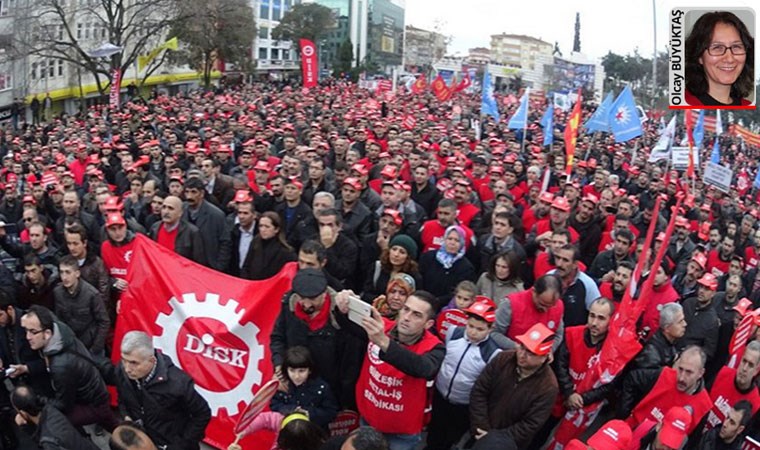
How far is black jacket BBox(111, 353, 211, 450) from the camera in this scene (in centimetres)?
409

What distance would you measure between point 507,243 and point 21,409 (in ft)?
13.4

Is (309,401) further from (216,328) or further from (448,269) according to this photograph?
(448,269)

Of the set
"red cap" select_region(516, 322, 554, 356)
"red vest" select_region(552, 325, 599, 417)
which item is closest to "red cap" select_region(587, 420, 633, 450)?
"red cap" select_region(516, 322, 554, 356)

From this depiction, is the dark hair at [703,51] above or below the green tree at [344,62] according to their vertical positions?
below

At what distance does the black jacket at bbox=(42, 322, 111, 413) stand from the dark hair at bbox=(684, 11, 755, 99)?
451 centimetres

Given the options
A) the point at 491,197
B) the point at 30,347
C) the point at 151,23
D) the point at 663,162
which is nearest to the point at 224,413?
the point at 30,347

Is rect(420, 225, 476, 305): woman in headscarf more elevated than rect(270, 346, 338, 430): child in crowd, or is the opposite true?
rect(420, 225, 476, 305): woman in headscarf

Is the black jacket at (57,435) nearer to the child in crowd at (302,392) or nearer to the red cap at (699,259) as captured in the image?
the child in crowd at (302,392)

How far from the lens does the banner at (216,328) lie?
521 centimetres

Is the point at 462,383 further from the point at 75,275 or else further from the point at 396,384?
the point at 75,275

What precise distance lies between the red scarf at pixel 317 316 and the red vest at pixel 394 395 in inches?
15.3

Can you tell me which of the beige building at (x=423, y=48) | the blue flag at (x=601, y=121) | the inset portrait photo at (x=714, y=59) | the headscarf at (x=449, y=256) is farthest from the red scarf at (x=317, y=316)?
the beige building at (x=423, y=48)

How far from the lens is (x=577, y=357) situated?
5.03 metres

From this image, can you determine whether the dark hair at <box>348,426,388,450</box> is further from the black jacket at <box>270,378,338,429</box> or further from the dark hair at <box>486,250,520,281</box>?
the dark hair at <box>486,250,520,281</box>
